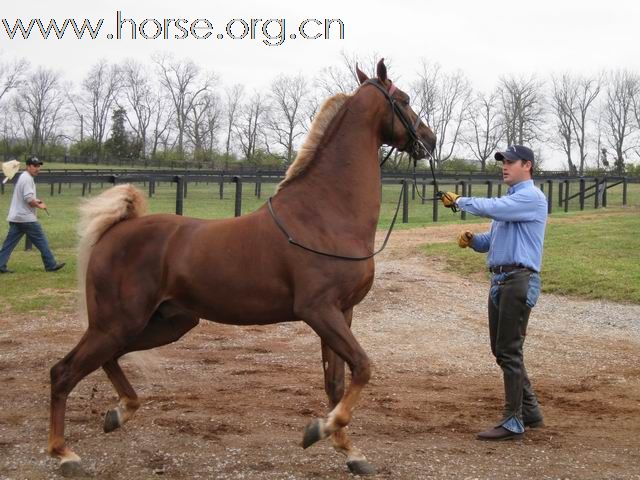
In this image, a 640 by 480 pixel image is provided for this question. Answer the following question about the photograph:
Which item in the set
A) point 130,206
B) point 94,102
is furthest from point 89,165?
point 130,206

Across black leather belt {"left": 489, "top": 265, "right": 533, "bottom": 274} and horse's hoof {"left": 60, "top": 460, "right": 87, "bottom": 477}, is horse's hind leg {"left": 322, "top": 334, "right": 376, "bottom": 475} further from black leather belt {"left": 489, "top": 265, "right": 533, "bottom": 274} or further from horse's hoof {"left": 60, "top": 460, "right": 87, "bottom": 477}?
horse's hoof {"left": 60, "top": 460, "right": 87, "bottom": 477}

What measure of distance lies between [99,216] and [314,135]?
172 centimetres

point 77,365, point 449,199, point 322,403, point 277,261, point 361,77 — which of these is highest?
point 361,77

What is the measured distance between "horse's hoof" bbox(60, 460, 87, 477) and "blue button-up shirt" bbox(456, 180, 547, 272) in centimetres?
316

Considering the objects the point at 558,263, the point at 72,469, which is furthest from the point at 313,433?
the point at 558,263

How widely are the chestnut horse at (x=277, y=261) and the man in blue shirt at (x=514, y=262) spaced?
70 centimetres

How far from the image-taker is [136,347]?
5.32 m

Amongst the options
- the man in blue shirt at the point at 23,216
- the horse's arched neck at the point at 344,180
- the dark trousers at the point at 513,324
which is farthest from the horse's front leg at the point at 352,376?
the man in blue shirt at the point at 23,216

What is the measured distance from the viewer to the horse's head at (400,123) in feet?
16.4

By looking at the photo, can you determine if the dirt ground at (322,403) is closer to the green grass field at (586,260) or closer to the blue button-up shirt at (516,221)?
the blue button-up shirt at (516,221)

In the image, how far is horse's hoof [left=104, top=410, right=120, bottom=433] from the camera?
5105mm

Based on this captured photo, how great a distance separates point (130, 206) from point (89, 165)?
188ft

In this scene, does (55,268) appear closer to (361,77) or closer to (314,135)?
(314,135)

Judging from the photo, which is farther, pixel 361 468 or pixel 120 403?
pixel 120 403
